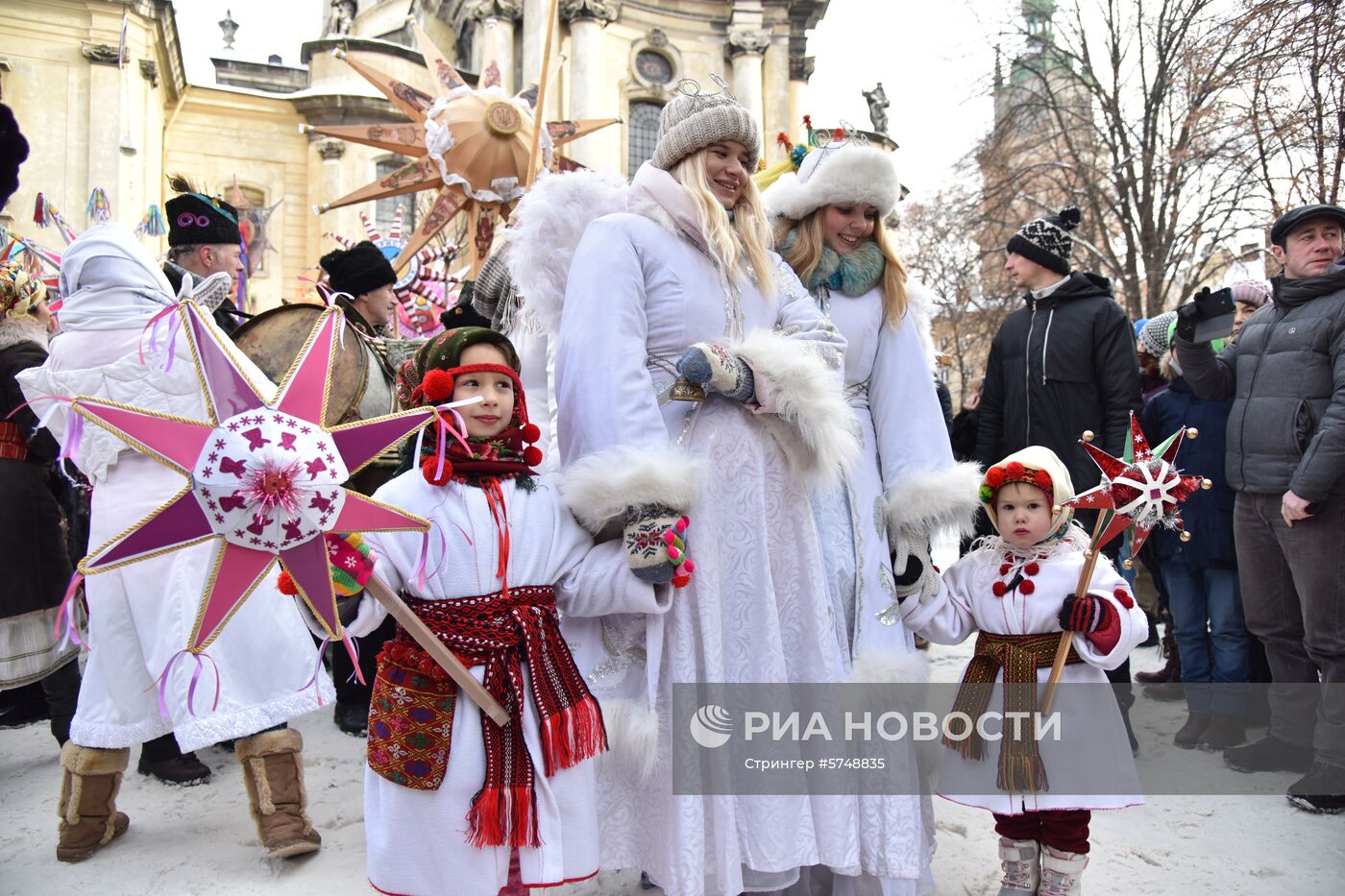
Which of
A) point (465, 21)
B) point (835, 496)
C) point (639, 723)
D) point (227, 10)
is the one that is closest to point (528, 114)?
point (835, 496)

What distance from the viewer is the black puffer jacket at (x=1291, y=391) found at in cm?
366

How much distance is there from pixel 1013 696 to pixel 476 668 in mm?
1586

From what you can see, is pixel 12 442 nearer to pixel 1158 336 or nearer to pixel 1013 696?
pixel 1013 696

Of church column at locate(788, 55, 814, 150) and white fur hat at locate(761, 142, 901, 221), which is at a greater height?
church column at locate(788, 55, 814, 150)

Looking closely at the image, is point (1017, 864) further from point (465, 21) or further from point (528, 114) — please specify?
point (465, 21)

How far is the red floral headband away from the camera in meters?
2.90

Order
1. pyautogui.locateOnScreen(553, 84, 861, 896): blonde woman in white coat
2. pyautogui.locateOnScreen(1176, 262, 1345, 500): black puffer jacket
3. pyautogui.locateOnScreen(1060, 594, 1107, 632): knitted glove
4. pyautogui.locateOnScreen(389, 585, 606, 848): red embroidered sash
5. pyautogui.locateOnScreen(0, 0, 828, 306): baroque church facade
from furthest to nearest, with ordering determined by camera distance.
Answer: pyautogui.locateOnScreen(0, 0, 828, 306): baroque church facade
pyautogui.locateOnScreen(1176, 262, 1345, 500): black puffer jacket
pyautogui.locateOnScreen(1060, 594, 1107, 632): knitted glove
pyautogui.locateOnScreen(553, 84, 861, 896): blonde woman in white coat
pyautogui.locateOnScreen(389, 585, 606, 848): red embroidered sash

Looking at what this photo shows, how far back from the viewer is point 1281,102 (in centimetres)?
836

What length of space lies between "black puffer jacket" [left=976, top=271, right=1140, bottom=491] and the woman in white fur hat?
4.16 ft

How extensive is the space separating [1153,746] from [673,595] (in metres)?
3.15

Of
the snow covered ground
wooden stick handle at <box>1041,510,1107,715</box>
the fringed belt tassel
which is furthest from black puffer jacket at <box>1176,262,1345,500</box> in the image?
the fringed belt tassel

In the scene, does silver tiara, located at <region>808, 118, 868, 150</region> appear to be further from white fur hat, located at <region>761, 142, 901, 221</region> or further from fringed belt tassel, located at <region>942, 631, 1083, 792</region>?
fringed belt tassel, located at <region>942, 631, 1083, 792</region>

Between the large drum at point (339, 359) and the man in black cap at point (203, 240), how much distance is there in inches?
15.7

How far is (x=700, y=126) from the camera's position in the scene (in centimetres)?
279
